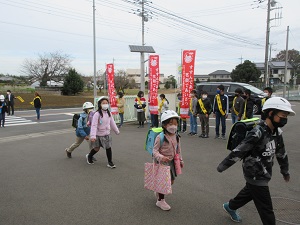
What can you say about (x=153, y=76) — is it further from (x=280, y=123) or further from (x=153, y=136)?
(x=280, y=123)

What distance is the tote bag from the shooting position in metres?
3.40

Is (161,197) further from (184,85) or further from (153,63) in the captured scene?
(153,63)

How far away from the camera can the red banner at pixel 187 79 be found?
948cm

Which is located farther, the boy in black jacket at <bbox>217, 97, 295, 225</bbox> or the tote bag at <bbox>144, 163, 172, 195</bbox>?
the tote bag at <bbox>144, 163, 172, 195</bbox>

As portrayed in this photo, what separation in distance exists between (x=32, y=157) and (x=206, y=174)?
452cm

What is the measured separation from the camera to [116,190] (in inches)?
173

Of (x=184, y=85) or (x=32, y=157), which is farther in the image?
(x=184, y=85)

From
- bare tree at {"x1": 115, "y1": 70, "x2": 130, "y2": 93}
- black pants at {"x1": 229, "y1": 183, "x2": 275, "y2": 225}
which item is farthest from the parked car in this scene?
bare tree at {"x1": 115, "y1": 70, "x2": 130, "y2": 93}

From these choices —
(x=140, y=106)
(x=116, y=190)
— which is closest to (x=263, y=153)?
(x=116, y=190)

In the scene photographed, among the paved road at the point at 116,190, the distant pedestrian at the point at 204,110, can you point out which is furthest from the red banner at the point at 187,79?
the paved road at the point at 116,190

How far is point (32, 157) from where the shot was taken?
666cm

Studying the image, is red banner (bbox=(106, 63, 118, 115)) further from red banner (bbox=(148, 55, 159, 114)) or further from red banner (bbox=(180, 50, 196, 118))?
red banner (bbox=(180, 50, 196, 118))

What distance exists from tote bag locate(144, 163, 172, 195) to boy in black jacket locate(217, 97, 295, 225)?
894mm

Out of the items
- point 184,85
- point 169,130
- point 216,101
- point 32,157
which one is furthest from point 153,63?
point 169,130
